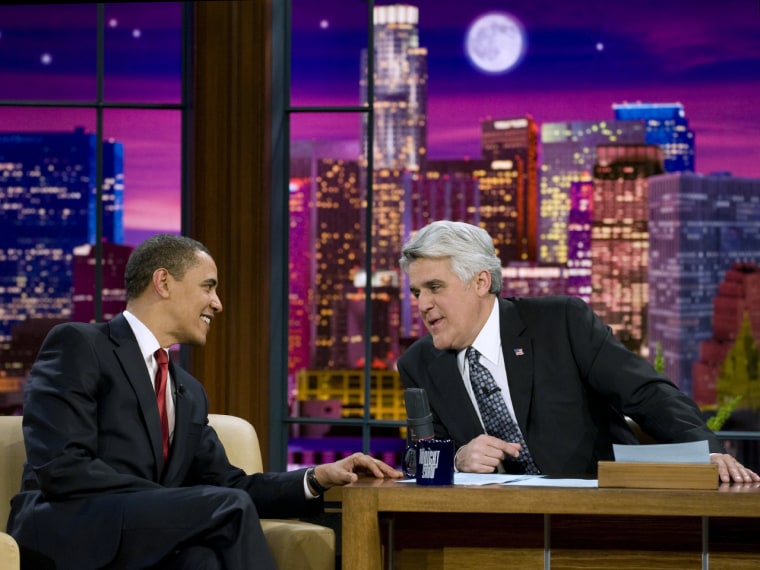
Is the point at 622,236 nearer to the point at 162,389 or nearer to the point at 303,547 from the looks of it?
the point at 303,547

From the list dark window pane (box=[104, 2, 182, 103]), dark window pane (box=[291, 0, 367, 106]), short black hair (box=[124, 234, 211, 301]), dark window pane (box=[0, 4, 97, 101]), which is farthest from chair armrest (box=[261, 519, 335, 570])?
dark window pane (box=[0, 4, 97, 101])

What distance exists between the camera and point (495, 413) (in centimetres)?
327

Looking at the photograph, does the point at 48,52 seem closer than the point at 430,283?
No

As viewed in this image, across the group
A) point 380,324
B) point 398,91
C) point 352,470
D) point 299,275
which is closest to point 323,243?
point 299,275

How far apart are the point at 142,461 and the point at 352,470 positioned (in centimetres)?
56

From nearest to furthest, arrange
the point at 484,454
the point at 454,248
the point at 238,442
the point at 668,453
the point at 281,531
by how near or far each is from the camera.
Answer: the point at 668,453
the point at 484,454
the point at 454,248
the point at 281,531
the point at 238,442

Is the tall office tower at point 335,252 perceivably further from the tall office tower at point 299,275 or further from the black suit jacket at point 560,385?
the black suit jacket at point 560,385

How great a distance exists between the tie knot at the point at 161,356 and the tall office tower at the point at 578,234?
2264mm

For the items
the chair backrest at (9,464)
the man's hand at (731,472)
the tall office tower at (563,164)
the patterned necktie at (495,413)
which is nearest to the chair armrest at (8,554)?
the chair backrest at (9,464)

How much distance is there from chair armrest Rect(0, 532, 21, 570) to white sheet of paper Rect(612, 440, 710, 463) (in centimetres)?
133

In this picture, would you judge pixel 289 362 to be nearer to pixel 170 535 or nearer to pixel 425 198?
pixel 425 198

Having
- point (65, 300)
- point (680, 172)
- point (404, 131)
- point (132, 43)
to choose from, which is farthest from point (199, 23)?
point (680, 172)

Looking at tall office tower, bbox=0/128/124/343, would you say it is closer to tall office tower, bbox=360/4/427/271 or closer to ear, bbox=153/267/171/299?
tall office tower, bbox=360/4/427/271

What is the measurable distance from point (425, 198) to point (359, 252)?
14.4 inches
